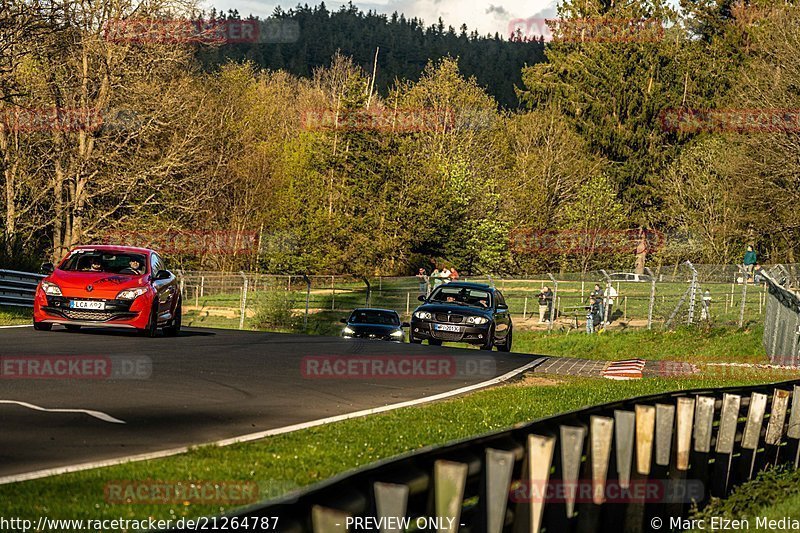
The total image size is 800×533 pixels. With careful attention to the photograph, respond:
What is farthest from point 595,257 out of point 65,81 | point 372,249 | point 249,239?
point 65,81

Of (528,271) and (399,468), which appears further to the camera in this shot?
(528,271)

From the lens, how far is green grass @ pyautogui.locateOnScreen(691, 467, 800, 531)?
8.66 m

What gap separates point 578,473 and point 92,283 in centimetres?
1515

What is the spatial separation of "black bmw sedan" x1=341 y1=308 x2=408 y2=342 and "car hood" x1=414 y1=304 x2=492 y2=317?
3.11 m

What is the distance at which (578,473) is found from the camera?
6422 mm

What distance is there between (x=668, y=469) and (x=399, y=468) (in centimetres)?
378

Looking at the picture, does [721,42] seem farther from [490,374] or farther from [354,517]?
[354,517]

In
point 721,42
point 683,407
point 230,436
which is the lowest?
point 230,436

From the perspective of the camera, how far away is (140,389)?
1310 centimetres

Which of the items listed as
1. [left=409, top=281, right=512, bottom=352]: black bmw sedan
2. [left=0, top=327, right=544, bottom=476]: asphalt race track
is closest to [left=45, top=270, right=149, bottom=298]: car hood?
[left=0, top=327, right=544, bottom=476]: asphalt race track

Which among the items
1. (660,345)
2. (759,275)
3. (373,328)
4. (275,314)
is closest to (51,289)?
(373,328)

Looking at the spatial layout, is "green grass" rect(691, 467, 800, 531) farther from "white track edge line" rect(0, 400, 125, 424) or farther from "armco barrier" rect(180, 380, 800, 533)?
"white track edge line" rect(0, 400, 125, 424)

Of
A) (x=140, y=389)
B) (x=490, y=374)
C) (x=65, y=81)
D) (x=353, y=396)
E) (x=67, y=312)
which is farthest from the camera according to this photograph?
(x=65, y=81)

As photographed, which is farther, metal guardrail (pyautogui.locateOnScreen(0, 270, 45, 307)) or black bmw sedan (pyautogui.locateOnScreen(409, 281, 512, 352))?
metal guardrail (pyautogui.locateOnScreen(0, 270, 45, 307))
